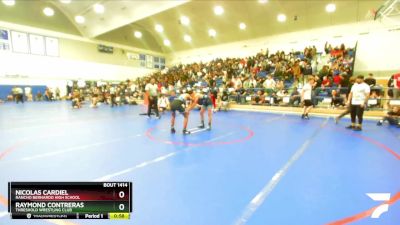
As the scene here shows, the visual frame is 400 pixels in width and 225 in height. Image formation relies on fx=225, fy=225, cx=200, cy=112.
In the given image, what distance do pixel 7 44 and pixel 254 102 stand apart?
1985 centimetres

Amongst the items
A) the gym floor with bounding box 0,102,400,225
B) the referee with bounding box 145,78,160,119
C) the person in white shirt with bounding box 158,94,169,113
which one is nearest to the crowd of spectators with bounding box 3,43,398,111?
the person in white shirt with bounding box 158,94,169,113

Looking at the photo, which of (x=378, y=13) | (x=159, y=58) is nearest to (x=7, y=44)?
(x=159, y=58)

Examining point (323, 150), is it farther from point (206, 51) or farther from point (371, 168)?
point (206, 51)

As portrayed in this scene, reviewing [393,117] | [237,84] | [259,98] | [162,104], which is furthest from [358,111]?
[162,104]

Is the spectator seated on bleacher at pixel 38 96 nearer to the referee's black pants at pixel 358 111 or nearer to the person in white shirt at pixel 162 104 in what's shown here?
the person in white shirt at pixel 162 104

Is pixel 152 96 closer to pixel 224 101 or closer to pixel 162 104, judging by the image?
pixel 162 104

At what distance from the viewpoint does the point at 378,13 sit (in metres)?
12.3

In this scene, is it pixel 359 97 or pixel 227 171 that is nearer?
pixel 227 171

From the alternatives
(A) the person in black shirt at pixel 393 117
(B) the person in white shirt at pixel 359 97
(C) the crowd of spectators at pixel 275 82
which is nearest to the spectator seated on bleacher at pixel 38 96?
(C) the crowd of spectators at pixel 275 82
